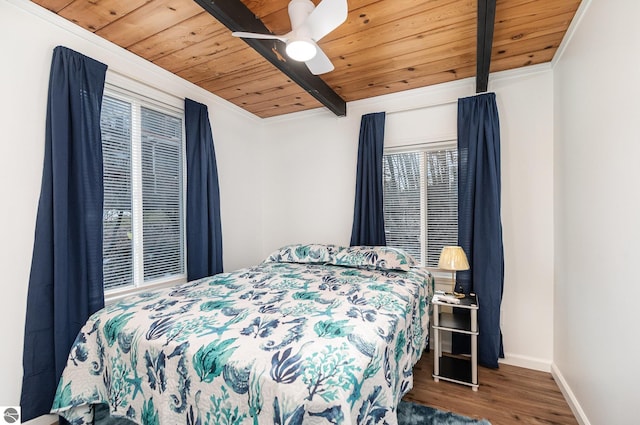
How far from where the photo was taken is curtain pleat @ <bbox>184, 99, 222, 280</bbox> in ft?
9.00

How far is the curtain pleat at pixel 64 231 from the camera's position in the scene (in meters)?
1.78

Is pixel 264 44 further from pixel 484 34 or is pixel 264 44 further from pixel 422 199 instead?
pixel 422 199

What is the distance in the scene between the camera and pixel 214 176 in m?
2.93

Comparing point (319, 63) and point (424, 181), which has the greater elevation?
point (319, 63)

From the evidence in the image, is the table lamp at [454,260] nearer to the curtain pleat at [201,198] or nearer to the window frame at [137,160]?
the curtain pleat at [201,198]

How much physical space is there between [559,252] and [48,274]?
363 centimetres

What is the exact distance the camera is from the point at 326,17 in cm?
149

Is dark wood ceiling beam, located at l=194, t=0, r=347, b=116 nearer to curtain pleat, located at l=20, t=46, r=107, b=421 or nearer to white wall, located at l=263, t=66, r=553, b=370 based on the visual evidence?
white wall, located at l=263, t=66, r=553, b=370

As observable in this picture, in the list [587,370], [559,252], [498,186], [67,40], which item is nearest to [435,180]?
[498,186]

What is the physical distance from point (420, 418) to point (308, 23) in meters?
2.45

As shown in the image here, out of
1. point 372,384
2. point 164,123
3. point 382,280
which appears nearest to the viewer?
point 372,384

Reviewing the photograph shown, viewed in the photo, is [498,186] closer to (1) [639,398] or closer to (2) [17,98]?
(1) [639,398]

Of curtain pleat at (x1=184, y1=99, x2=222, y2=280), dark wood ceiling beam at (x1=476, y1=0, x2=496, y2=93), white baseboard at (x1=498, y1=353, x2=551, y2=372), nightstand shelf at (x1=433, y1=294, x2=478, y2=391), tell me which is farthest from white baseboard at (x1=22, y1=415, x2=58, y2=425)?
dark wood ceiling beam at (x1=476, y1=0, x2=496, y2=93)

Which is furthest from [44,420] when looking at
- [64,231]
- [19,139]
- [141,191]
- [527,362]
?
[527,362]
